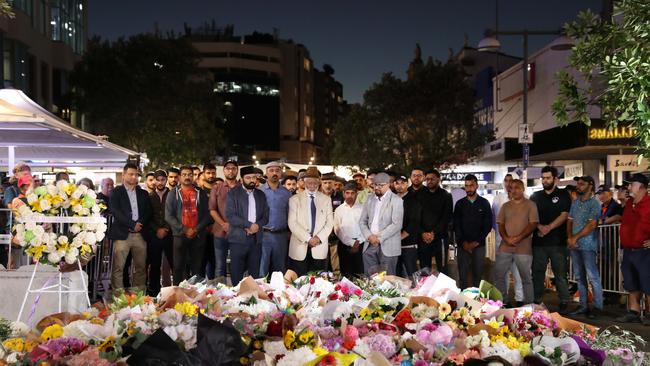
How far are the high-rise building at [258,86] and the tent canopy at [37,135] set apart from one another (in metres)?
98.2

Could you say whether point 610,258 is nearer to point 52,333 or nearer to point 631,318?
point 631,318

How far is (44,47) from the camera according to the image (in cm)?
4366

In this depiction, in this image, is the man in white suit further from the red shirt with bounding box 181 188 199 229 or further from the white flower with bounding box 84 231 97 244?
the white flower with bounding box 84 231 97 244

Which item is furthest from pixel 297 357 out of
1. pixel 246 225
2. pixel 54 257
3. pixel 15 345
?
pixel 246 225

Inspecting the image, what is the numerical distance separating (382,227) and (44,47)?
118 feet

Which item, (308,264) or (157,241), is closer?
(308,264)

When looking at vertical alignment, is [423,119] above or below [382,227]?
above

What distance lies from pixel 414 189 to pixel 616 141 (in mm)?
10293

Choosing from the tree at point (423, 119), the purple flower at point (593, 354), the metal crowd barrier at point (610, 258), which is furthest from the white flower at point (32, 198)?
the tree at point (423, 119)

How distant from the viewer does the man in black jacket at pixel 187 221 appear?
1295cm

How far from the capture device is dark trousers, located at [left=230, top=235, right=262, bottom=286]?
12117 mm

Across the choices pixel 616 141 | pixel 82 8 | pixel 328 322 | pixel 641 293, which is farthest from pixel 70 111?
pixel 328 322

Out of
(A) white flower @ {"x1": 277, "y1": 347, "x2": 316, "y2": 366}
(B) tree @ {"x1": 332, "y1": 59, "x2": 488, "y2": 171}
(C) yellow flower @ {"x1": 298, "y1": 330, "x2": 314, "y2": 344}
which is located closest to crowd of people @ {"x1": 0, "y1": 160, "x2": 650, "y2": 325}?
(C) yellow flower @ {"x1": 298, "y1": 330, "x2": 314, "y2": 344}

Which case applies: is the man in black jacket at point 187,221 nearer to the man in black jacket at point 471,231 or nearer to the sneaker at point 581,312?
the man in black jacket at point 471,231
